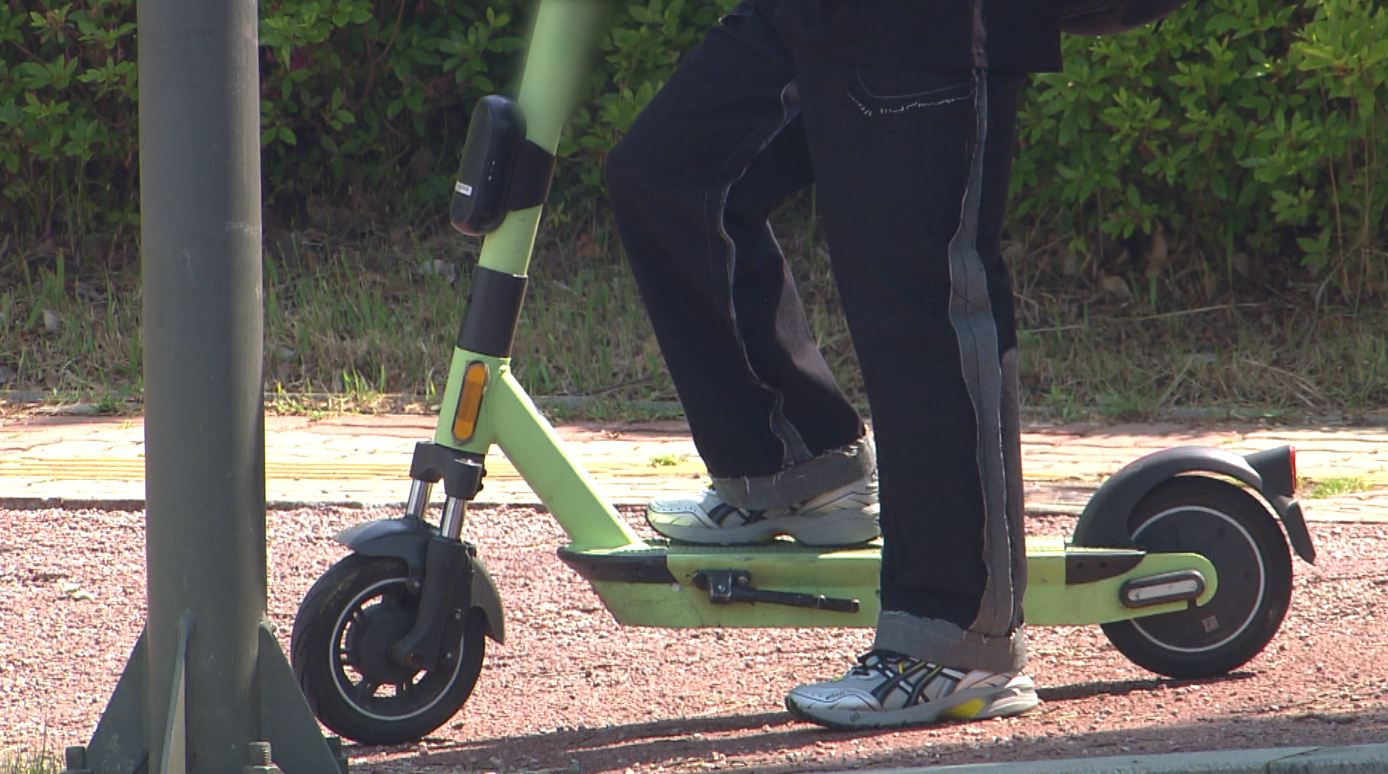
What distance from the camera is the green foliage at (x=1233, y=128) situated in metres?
5.98

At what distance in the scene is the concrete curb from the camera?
2287mm

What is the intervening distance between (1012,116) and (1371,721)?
1.02m

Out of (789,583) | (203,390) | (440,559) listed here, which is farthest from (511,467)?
(203,390)

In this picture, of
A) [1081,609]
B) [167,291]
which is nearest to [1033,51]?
[1081,609]

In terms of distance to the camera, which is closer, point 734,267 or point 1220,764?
point 1220,764

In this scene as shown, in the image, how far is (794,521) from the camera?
2961 millimetres

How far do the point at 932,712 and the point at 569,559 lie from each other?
23.8 inches

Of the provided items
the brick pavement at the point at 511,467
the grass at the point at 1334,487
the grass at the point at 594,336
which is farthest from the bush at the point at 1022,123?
the grass at the point at 1334,487

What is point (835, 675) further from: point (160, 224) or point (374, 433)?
point (374, 433)

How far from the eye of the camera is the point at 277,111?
703cm

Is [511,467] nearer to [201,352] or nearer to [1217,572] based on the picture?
[1217,572]

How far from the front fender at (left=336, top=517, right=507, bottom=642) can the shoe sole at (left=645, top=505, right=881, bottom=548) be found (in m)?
0.40

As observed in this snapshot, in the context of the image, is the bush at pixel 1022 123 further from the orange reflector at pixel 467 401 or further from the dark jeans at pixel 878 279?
the orange reflector at pixel 467 401

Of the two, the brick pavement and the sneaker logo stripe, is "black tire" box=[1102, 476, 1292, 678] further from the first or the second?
the brick pavement
